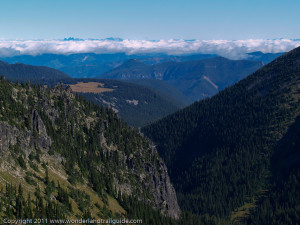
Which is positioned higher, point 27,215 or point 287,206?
point 27,215

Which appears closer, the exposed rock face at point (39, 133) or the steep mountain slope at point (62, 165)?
the steep mountain slope at point (62, 165)

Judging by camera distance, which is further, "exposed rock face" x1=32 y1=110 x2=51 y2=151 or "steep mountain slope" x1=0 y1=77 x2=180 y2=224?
"exposed rock face" x1=32 y1=110 x2=51 y2=151

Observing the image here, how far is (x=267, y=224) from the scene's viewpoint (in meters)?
191

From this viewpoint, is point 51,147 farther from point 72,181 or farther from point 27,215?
point 27,215

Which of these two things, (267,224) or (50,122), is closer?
(50,122)

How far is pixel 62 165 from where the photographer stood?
466 feet

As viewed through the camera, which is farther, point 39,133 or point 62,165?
point 39,133

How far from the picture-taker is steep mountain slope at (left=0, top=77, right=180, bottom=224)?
104 metres

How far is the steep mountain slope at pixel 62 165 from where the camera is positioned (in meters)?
104

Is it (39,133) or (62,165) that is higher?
(39,133)

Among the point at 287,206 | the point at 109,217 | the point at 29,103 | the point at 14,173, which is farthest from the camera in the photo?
the point at 287,206

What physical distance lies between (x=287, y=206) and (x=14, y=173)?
15756cm

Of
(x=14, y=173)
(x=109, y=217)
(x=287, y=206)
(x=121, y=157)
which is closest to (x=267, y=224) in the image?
(x=287, y=206)

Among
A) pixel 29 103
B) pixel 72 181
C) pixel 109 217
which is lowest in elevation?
pixel 109 217
